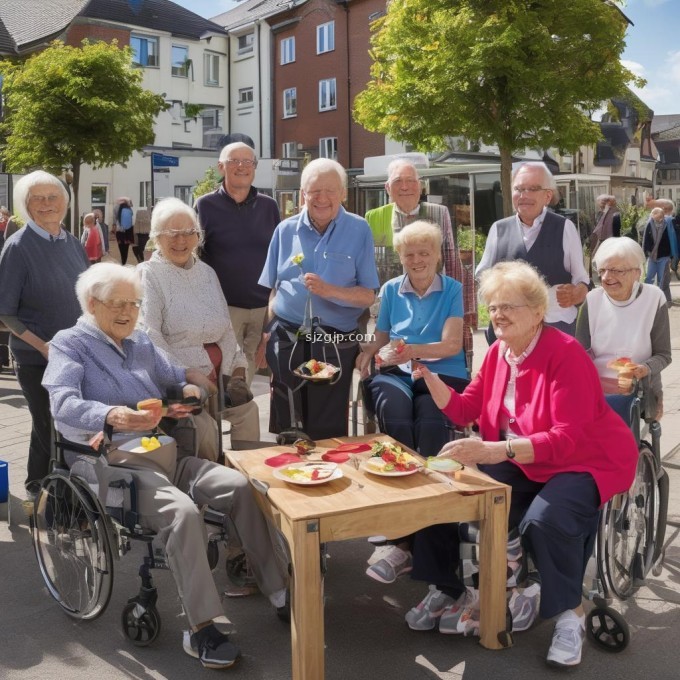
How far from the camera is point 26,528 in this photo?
191 inches

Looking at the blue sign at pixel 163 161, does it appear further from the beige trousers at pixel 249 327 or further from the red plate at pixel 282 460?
the red plate at pixel 282 460

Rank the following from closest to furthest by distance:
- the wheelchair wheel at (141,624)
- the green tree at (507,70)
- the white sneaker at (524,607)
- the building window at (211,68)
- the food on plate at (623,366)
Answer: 1. the wheelchair wheel at (141,624)
2. the white sneaker at (524,607)
3. the food on plate at (623,366)
4. the green tree at (507,70)
5. the building window at (211,68)

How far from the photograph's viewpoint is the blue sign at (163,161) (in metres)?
30.5

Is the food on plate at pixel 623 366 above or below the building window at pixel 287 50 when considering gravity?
below

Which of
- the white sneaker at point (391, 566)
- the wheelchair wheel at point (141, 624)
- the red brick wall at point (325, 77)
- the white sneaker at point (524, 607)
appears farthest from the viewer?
the red brick wall at point (325, 77)

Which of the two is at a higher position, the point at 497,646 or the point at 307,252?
the point at 307,252

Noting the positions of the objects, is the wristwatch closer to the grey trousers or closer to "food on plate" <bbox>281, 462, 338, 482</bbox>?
"food on plate" <bbox>281, 462, 338, 482</bbox>

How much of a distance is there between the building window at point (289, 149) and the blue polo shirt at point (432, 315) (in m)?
33.7

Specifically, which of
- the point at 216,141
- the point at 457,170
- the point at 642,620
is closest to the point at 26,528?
the point at 642,620

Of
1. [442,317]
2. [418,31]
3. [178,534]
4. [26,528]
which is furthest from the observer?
[418,31]

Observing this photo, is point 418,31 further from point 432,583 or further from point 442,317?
point 432,583

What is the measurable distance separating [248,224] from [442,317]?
1.35 m

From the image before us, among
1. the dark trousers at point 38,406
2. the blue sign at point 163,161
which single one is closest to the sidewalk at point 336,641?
the dark trousers at point 38,406

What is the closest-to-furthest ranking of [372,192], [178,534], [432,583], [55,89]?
[178,534] < [432,583] < [372,192] < [55,89]
